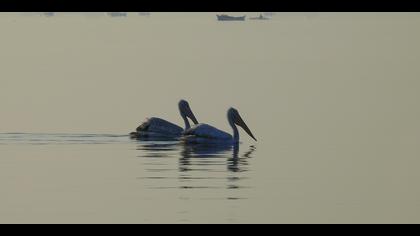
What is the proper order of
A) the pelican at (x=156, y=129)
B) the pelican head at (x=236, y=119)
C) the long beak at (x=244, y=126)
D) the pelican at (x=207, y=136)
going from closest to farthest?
the pelican at (x=207, y=136) → the long beak at (x=244, y=126) → the pelican at (x=156, y=129) → the pelican head at (x=236, y=119)

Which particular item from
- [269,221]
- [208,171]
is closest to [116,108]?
[208,171]

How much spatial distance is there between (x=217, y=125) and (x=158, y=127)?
1.95 metres

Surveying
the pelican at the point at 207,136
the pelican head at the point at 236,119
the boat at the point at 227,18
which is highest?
the boat at the point at 227,18

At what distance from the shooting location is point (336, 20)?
2650 inches

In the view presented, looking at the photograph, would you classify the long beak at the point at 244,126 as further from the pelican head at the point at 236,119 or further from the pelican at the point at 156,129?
the pelican at the point at 156,129

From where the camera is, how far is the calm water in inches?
577

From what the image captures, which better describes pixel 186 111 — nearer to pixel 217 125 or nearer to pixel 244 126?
pixel 217 125

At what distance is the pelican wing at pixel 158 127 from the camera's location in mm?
22547

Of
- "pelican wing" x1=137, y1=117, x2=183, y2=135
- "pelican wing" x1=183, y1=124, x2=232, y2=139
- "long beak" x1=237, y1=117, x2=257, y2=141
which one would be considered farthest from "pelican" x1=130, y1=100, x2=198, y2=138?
"long beak" x1=237, y1=117, x2=257, y2=141

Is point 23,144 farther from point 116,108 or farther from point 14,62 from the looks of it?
point 14,62

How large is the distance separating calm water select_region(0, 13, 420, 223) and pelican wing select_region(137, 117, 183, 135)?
48 cm

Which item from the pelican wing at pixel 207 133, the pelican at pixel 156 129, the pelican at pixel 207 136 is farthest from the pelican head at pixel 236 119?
the pelican at pixel 156 129

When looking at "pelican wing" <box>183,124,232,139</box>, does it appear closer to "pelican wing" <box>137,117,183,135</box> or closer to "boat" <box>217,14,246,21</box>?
"pelican wing" <box>137,117,183,135</box>

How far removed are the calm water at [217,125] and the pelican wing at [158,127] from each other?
483 mm
